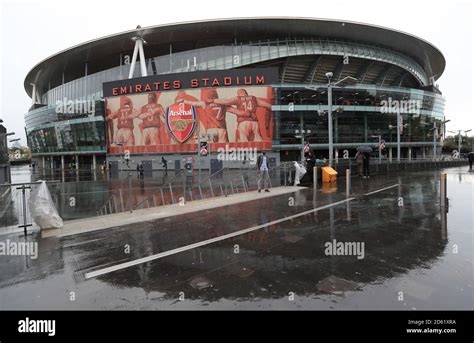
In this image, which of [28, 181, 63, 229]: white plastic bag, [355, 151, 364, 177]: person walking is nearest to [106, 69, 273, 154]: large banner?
[355, 151, 364, 177]: person walking

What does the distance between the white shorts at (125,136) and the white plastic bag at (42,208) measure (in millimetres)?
39313

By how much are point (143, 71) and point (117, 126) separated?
1032 centimetres

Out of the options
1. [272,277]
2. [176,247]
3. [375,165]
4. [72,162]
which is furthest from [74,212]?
[72,162]

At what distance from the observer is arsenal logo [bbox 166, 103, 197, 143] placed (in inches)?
1604

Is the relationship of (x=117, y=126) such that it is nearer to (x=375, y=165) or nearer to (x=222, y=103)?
(x=222, y=103)

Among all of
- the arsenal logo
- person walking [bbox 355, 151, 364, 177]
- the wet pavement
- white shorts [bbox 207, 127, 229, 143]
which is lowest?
the wet pavement

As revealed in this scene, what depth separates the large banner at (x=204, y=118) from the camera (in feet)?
131

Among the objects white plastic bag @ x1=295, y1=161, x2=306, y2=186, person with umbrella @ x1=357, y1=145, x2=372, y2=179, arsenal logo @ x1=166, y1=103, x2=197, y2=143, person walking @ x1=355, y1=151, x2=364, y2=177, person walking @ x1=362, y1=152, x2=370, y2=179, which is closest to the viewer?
white plastic bag @ x1=295, y1=161, x2=306, y2=186

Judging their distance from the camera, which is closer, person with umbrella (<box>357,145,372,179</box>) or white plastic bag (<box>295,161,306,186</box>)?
white plastic bag (<box>295,161,306,186</box>)

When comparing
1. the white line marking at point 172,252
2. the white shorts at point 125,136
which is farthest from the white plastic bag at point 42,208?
the white shorts at point 125,136

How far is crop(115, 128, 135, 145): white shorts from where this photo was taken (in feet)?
146

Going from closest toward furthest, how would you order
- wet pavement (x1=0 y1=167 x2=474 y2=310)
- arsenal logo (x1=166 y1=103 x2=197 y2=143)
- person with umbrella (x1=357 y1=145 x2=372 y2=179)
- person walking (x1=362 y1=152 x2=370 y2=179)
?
wet pavement (x1=0 y1=167 x2=474 y2=310) < person with umbrella (x1=357 y1=145 x2=372 y2=179) < person walking (x1=362 y1=152 x2=370 y2=179) < arsenal logo (x1=166 y1=103 x2=197 y2=143)

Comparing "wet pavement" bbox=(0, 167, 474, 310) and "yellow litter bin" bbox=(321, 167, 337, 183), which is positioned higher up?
"yellow litter bin" bbox=(321, 167, 337, 183)

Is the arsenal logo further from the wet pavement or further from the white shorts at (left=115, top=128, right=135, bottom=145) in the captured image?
the wet pavement
